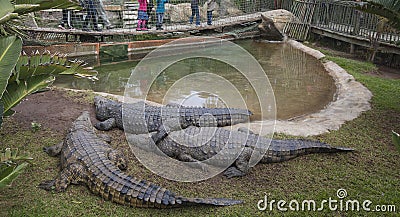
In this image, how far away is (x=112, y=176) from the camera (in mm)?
3219

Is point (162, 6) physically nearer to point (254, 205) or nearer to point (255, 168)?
point (255, 168)

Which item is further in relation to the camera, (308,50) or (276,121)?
(308,50)

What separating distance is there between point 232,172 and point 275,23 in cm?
941

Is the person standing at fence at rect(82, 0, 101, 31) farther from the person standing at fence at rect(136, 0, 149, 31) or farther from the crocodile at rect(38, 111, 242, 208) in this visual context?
the crocodile at rect(38, 111, 242, 208)

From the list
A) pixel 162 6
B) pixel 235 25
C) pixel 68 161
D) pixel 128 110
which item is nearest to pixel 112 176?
pixel 68 161

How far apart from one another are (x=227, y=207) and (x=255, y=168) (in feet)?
2.74

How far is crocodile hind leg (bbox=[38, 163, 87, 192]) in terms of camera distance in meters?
3.33

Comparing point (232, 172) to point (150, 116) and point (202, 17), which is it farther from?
point (202, 17)

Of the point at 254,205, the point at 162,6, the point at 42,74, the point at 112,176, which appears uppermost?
the point at 162,6

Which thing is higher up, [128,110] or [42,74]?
[42,74]

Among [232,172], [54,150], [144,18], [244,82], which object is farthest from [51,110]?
[144,18]

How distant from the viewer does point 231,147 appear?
3.89 metres

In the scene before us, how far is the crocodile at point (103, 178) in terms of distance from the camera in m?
3.01

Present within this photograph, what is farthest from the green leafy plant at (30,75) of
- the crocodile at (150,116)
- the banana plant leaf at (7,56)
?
the crocodile at (150,116)
